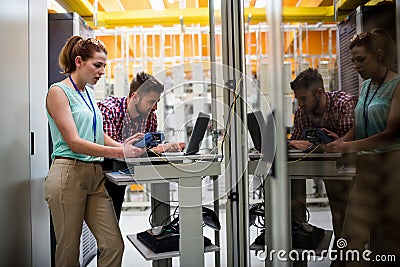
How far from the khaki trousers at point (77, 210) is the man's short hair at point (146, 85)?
1.98ft

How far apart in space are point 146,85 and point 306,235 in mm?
1611

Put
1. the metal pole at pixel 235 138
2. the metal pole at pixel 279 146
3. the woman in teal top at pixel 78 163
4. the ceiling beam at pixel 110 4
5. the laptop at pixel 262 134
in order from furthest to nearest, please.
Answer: the ceiling beam at pixel 110 4 → the metal pole at pixel 235 138 → the woman in teal top at pixel 78 163 → the laptop at pixel 262 134 → the metal pole at pixel 279 146

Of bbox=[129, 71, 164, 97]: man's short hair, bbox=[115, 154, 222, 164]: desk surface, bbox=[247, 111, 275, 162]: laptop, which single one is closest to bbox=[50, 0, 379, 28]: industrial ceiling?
bbox=[129, 71, 164, 97]: man's short hair

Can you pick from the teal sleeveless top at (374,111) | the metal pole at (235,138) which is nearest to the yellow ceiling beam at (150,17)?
the metal pole at (235,138)

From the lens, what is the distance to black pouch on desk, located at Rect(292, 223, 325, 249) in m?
1.06

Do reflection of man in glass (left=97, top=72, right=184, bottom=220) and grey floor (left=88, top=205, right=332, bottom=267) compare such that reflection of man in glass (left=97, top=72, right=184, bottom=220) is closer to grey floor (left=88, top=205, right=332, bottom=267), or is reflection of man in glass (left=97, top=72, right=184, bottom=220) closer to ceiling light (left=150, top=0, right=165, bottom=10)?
grey floor (left=88, top=205, right=332, bottom=267)

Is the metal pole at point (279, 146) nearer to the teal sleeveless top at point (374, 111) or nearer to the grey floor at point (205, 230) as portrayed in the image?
the grey floor at point (205, 230)

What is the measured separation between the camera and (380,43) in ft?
2.50

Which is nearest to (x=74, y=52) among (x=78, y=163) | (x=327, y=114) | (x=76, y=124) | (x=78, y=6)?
(x=76, y=124)

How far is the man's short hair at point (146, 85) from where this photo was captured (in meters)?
2.31

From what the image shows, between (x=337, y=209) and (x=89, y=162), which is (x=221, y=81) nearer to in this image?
(x=89, y=162)

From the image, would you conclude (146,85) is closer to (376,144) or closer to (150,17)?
(376,144)

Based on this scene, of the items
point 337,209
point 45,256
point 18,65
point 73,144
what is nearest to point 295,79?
point 337,209

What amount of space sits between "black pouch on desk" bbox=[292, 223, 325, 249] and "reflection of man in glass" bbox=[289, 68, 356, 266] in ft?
0.41
